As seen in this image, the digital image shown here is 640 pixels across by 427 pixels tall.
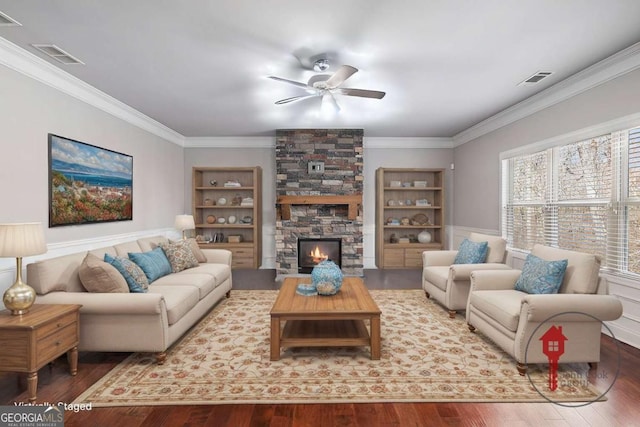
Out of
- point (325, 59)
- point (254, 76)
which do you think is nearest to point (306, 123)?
point (254, 76)

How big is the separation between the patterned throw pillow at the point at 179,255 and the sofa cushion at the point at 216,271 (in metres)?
0.09

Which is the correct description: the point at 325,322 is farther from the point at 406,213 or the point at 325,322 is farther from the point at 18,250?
the point at 406,213

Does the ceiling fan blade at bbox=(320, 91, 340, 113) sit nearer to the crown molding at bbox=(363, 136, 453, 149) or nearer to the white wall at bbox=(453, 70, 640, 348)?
the white wall at bbox=(453, 70, 640, 348)

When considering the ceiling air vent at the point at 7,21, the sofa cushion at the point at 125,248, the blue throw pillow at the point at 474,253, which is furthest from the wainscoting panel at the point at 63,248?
the blue throw pillow at the point at 474,253

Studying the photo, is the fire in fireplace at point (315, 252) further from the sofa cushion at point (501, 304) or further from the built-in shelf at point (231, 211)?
the sofa cushion at point (501, 304)

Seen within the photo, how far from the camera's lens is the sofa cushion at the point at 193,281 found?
356cm

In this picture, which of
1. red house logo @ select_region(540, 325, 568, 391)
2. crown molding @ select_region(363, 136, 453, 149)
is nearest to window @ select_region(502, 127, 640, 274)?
red house logo @ select_region(540, 325, 568, 391)

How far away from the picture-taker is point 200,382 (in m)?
2.45

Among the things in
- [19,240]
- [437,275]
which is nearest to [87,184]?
[19,240]

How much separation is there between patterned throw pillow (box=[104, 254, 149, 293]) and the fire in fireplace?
10.8 ft

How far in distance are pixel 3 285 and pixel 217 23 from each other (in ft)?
9.22

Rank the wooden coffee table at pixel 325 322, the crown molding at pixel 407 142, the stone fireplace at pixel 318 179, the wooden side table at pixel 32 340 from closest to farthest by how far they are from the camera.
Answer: the wooden side table at pixel 32 340 → the wooden coffee table at pixel 325 322 → the stone fireplace at pixel 318 179 → the crown molding at pixel 407 142

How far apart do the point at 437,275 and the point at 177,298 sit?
117 inches

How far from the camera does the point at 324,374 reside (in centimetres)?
254
